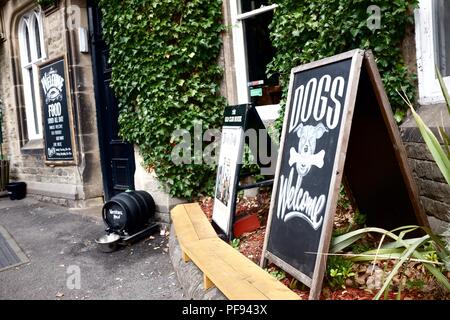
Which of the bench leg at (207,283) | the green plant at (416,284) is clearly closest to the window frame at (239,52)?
the bench leg at (207,283)

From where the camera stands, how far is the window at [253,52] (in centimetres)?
481

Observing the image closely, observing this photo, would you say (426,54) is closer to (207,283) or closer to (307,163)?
(307,163)

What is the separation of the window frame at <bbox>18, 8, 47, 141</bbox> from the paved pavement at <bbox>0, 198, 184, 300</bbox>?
3.66 metres

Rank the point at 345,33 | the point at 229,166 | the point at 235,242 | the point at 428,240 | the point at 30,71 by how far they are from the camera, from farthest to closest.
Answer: the point at 30,71, the point at 229,166, the point at 235,242, the point at 345,33, the point at 428,240

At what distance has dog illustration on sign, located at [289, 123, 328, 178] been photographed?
2410mm

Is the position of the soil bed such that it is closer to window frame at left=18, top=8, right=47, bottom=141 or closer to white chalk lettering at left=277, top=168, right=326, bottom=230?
white chalk lettering at left=277, top=168, right=326, bottom=230

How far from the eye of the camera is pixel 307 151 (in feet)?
8.27

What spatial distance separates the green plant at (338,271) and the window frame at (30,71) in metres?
7.85

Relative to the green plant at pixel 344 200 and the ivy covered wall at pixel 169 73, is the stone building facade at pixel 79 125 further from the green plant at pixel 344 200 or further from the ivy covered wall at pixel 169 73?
the green plant at pixel 344 200

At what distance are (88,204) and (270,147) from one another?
437cm

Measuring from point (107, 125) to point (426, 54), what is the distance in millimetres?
5373

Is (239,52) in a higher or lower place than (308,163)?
higher

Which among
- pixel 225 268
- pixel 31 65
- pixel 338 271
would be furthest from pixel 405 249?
pixel 31 65
